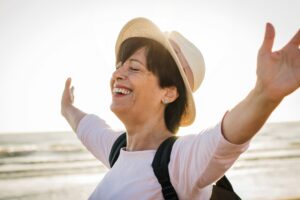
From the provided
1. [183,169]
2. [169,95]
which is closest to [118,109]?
[169,95]

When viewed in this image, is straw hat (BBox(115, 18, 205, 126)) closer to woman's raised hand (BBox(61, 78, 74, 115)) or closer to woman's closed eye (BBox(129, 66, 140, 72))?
woman's closed eye (BBox(129, 66, 140, 72))

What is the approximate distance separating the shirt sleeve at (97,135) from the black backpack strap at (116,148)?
13 cm

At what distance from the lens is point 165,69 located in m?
2.63

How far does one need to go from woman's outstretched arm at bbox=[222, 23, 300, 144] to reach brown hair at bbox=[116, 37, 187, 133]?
97 cm

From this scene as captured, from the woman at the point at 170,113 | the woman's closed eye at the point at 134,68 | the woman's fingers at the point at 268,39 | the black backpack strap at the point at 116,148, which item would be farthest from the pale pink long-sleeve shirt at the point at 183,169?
the woman's closed eye at the point at 134,68

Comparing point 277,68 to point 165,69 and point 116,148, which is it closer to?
point 165,69

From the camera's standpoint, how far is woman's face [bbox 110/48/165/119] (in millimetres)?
2592

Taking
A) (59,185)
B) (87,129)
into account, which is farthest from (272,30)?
(59,185)

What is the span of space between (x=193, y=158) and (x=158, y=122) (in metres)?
0.73

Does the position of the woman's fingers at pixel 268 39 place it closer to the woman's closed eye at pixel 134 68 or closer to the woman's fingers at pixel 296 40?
the woman's fingers at pixel 296 40

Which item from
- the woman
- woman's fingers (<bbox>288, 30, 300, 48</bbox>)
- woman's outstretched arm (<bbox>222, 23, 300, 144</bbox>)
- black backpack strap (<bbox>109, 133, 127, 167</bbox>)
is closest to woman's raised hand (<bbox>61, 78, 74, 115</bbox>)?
the woman

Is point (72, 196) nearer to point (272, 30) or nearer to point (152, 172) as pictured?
point (152, 172)

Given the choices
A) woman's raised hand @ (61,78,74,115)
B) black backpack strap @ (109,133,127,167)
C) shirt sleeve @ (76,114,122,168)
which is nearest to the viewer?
black backpack strap @ (109,133,127,167)

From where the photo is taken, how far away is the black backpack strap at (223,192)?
214cm
